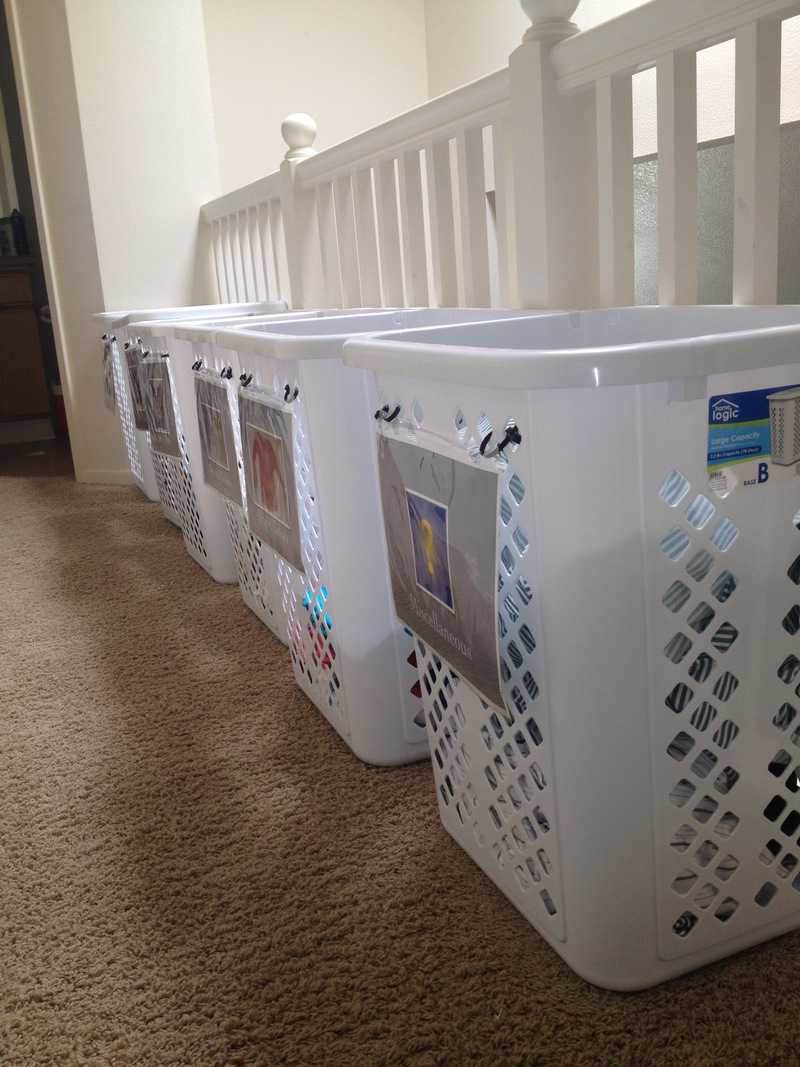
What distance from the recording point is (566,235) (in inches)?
54.0

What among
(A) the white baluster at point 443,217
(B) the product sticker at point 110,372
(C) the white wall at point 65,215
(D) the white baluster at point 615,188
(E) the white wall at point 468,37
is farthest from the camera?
(E) the white wall at point 468,37

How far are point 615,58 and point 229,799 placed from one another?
106cm

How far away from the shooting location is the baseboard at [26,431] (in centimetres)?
451

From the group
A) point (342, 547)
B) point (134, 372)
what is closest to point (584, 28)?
point (134, 372)

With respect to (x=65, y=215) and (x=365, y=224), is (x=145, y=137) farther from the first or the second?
(x=365, y=224)

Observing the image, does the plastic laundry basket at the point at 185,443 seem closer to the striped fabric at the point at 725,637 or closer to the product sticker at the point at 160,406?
the product sticker at the point at 160,406

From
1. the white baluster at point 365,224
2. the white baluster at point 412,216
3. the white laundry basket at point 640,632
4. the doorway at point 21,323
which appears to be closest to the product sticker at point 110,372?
the white baluster at point 365,224

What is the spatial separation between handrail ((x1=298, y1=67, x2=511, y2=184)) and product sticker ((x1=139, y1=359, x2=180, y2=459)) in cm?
64

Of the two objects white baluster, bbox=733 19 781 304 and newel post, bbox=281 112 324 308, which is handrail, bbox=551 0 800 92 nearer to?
white baluster, bbox=733 19 781 304

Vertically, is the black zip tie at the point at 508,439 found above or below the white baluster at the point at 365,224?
below

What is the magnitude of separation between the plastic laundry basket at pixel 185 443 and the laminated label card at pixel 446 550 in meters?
1.01

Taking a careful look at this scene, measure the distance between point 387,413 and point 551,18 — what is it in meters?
0.76

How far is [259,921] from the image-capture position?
0.91 m

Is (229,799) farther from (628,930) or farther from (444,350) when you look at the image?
(444,350)
